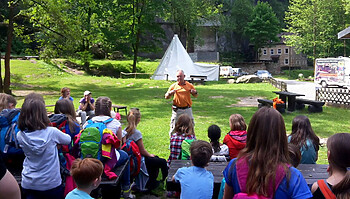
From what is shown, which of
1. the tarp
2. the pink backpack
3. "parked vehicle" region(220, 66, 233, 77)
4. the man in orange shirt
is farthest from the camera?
"parked vehicle" region(220, 66, 233, 77)

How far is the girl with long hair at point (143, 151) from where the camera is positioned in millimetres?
5254

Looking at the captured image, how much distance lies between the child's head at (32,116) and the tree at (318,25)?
49134 mm

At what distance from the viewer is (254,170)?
7.34 ft

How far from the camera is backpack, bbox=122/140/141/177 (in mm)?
5094

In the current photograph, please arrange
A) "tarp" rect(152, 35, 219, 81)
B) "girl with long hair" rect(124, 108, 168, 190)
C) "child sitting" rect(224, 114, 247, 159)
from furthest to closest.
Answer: "tarp" rect(152, 35, 219, 81)
"girl with long hair" rect(124, 108, 168, 190)
"child sitting" rect(224, 114, 247, 159)

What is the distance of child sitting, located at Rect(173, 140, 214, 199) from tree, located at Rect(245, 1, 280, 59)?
56.5 m

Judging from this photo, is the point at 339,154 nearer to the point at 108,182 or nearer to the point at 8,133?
the point at 108,182

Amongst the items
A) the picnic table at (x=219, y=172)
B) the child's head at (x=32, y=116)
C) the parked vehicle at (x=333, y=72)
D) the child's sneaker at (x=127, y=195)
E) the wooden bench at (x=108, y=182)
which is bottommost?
the child's sneaker at (x=127, y=195)

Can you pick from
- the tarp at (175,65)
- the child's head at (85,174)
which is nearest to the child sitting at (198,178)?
the child's head at (85,174)

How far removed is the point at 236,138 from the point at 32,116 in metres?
2.76

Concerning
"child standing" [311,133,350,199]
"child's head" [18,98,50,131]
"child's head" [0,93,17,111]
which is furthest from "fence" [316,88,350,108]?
"child's head" [18,98,50,131]

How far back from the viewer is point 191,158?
12.5 ft

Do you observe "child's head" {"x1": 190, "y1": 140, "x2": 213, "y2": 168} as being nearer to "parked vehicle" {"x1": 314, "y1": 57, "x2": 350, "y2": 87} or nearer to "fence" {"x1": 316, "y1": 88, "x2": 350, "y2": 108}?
"fence" {"x1": 316, "y1": 88, "x2": 350, "y2": 108}

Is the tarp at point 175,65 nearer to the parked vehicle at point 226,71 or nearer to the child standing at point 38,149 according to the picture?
the parked vehicle at point 226,71
